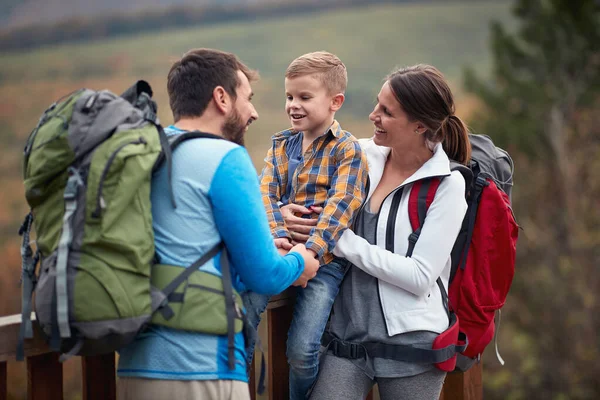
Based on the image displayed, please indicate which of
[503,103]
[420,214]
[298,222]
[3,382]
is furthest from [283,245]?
[503,103]

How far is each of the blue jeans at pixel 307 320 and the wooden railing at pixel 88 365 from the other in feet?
0.33

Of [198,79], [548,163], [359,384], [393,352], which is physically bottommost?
[548,163]

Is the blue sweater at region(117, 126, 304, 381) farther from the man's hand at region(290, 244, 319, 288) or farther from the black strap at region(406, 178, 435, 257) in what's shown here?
the black strap at region(406, 178, 435, 257)

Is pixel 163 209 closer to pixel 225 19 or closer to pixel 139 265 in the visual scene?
pixel 139 265

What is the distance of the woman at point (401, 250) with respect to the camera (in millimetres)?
2166

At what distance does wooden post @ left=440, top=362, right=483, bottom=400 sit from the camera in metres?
2.75

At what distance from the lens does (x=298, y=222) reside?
2299mm

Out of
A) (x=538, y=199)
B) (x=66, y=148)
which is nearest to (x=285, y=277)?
(x=66, y=148)

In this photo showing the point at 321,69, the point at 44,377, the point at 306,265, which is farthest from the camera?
the point at 321,69

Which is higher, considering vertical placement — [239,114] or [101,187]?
[239,114]

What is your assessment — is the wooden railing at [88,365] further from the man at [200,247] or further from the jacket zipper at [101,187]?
the jacket zipper at [101,187]

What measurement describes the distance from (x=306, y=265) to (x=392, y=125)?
59cm

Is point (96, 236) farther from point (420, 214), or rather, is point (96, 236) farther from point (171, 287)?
point (420, 214)

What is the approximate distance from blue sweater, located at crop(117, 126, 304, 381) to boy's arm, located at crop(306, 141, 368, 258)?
1.52ft
